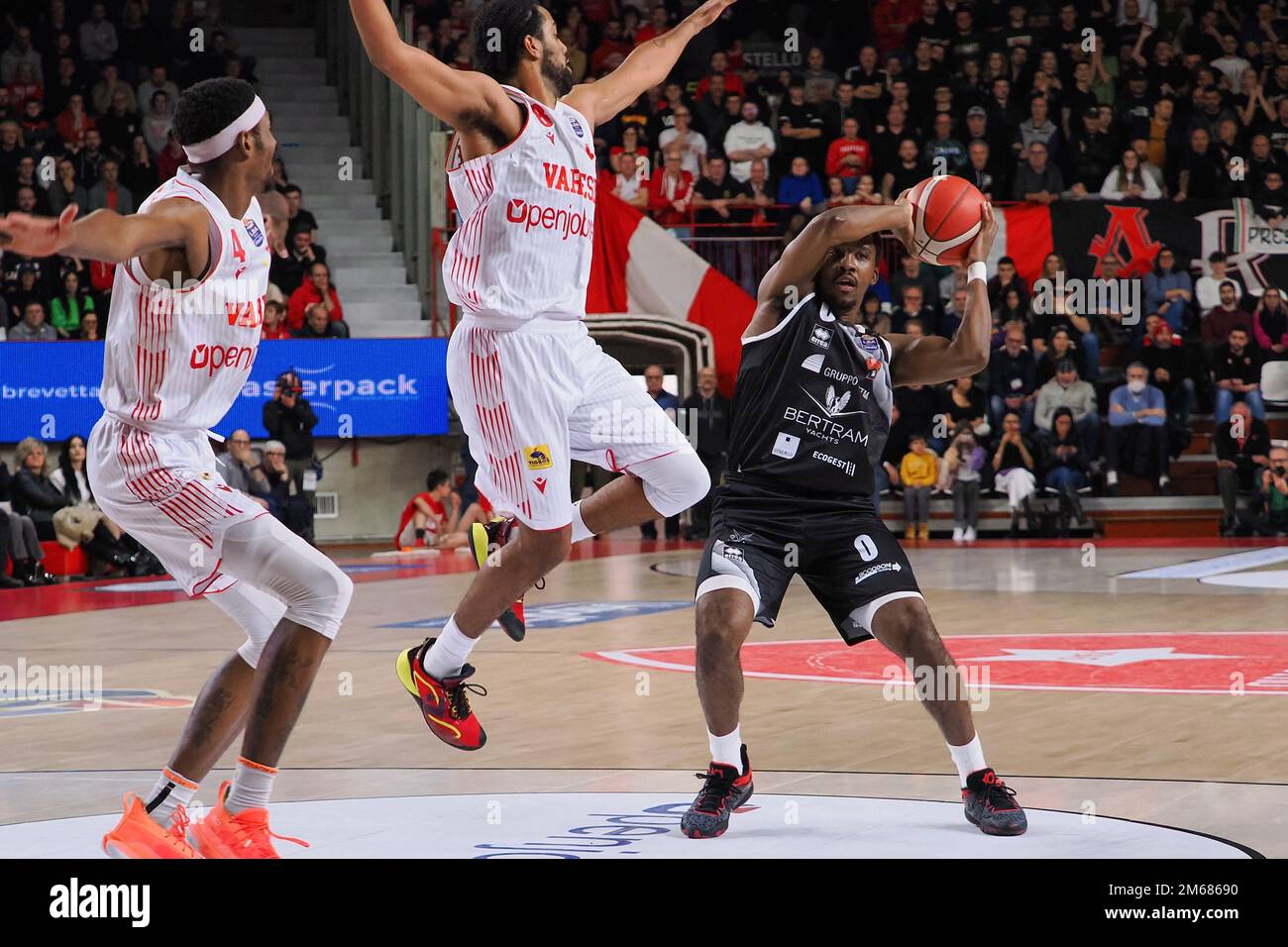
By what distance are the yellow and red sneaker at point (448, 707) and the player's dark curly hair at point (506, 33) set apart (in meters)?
1.91

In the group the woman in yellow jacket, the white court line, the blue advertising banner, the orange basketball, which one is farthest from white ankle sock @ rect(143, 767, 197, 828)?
the woman in yellow jacket

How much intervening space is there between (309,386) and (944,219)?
1235 centimetres

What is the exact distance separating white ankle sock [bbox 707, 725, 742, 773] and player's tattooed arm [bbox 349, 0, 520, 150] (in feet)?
6.33

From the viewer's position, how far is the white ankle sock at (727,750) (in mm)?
4840

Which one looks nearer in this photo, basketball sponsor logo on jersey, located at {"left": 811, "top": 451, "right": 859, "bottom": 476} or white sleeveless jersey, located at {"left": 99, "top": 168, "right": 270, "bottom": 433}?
white sleeveless jersey, located at {"left": 99, "top": 168, "right": 270, "bottom": 433}

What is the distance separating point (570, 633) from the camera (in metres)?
9.79

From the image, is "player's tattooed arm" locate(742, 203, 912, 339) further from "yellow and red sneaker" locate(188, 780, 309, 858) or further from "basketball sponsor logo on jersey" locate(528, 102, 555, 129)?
"yellow and red sneaker" locate(188, 780, 309, 858)

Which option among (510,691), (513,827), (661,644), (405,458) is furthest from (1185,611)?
(405,458)

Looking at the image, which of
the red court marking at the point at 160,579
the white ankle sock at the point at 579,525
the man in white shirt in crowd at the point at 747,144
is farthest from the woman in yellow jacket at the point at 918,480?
the white ankle sock at the point at 579,525

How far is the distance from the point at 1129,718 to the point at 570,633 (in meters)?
3.93

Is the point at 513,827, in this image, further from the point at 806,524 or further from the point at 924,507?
the point at 924,507

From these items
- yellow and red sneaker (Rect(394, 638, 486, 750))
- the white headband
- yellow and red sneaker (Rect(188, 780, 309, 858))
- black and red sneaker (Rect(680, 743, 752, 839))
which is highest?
the white headband

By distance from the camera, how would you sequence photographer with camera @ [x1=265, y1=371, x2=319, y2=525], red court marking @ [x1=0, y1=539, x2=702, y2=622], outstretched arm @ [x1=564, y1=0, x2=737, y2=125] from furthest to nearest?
photographer with camera @ [x1=265, y1=371, x2=319, y2=525], red court marking @ [x1=0, y1=539, x2=702, y2=622], outstretched arm @ [x1=564, y1=0, x2=737, y2=125]

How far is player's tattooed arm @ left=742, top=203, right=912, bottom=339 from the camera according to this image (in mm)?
4988
